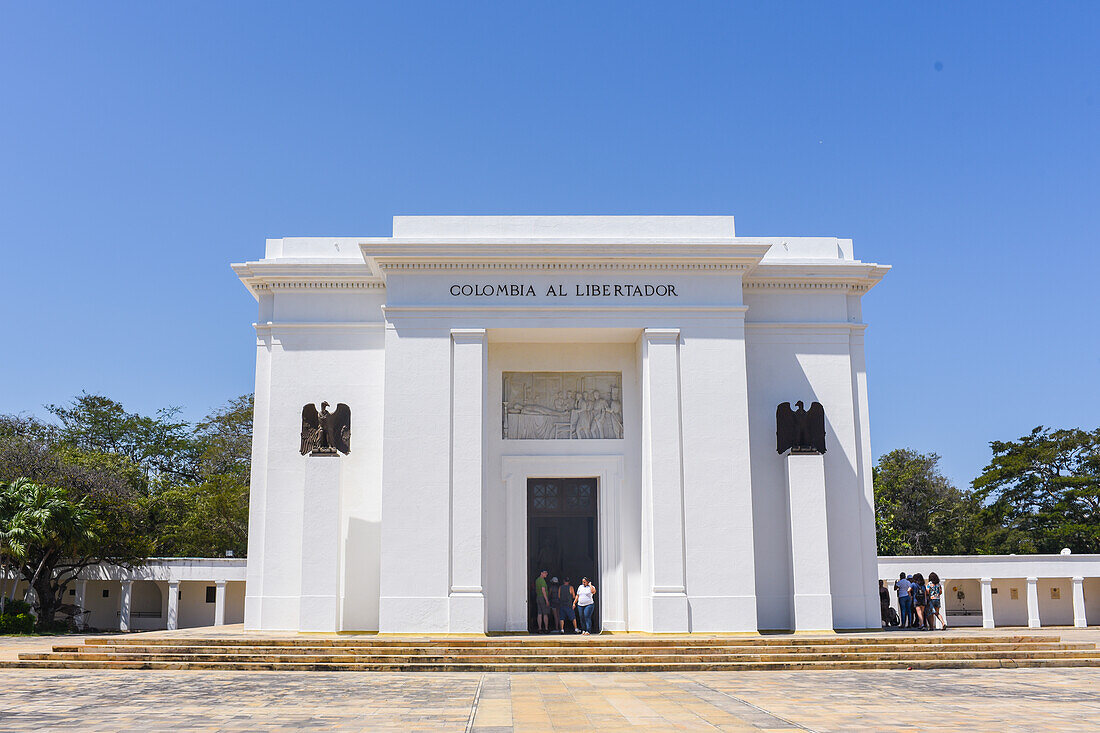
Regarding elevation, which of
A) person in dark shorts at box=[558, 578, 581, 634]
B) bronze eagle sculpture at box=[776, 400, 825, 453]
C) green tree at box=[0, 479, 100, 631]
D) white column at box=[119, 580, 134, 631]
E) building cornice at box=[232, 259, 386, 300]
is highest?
building cornice at box=[232, 259, 386, 300]

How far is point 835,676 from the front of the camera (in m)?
13.6

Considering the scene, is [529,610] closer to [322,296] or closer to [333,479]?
[333,479]

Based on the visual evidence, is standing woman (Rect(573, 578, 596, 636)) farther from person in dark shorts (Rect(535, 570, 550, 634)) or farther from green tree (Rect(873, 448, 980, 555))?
green tree (Rect(873, 448, 980, 555))

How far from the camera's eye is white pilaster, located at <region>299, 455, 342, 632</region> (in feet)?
58.5

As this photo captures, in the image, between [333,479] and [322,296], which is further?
[322,296]

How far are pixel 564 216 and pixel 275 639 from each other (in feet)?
32.5

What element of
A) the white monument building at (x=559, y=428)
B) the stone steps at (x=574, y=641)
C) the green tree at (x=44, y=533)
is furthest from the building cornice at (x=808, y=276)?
the green tree at (x=44, y=533)

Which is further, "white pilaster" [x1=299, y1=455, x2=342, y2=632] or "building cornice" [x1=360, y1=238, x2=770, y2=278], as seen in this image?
"building cornice" [x1=360, y1=238, x2=770, y2=278]

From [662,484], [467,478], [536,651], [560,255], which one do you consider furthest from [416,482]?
[560,255]

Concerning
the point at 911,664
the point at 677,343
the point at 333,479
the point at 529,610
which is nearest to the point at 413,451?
the point at 333,479

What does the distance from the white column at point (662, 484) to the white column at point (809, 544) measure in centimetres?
224

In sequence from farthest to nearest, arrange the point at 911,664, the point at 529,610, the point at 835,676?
the point at 529,610, the point at 911,664, the point at 835,676

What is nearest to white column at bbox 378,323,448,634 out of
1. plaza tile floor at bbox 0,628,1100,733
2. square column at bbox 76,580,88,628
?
plaza tile floor at bbox 0,628,1100,733

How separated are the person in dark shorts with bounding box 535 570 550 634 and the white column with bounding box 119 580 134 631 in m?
15.6
